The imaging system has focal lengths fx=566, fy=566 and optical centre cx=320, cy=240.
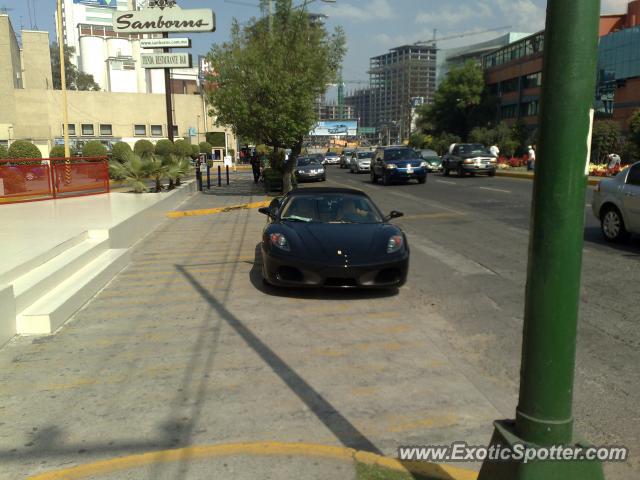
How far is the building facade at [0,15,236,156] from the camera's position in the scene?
66.7 m

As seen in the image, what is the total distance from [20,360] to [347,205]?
15.6 feet

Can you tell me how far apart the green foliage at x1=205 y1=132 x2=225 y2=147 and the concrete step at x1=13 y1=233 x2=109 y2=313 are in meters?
69.2

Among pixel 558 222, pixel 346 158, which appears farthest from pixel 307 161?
pixel 558 222

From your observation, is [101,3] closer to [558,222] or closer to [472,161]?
[472,161]

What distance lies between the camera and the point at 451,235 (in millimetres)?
11555

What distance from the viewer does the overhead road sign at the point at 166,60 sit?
2739cm

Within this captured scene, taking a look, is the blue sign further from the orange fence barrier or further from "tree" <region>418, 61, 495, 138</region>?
the orange fence barrier

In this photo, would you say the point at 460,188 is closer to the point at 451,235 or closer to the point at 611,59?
the point at 451,235

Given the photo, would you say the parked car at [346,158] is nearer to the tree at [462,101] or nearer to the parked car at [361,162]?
the parked car at [361,162]

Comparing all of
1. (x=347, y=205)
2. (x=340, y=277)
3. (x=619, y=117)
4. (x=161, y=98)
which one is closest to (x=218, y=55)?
(x=347, y=205)

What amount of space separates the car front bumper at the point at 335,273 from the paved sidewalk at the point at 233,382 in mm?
214

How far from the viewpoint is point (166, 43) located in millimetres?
27328

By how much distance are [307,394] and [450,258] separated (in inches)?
222

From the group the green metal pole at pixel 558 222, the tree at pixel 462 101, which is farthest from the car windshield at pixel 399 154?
the tree at pixel 462 101
